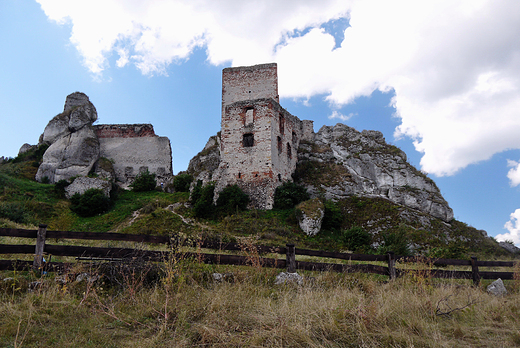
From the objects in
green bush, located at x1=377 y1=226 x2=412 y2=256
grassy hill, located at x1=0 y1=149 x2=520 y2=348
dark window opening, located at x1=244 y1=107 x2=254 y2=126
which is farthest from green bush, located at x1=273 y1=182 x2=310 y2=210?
grassy hill, located at x1=0 y1=149 x2=520 y2=348

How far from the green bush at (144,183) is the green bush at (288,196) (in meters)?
13.5

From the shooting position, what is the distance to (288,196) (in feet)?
71.4

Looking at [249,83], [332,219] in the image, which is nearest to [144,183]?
[249,83]

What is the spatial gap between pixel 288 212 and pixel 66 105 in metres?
28.7

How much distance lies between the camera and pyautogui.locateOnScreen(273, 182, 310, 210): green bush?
2144 centimetres

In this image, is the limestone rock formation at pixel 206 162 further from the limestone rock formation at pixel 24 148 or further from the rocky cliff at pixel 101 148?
the limestone rock formation at pixel 24 148

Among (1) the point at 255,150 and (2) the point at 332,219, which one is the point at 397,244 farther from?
(1) the point at 255,150

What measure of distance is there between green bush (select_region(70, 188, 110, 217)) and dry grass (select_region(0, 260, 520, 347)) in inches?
752

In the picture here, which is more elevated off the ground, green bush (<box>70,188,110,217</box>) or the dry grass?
green bush (<box>70,188,110,217</box>)

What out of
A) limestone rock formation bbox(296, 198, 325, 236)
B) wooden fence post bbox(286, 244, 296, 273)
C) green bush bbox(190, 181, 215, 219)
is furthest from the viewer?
green bush bbox(190, 181, 215, 219)

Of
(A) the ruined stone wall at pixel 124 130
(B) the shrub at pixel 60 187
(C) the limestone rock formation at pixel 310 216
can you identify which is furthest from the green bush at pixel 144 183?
(C) the limestone rock formation at pixel 310 216

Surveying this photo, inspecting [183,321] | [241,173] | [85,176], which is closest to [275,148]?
[241,173]

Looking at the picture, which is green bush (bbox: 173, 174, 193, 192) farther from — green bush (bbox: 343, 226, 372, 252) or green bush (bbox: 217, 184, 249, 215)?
green bush (bbox: 343, 226, 372, 252)

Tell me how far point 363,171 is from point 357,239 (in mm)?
10602
